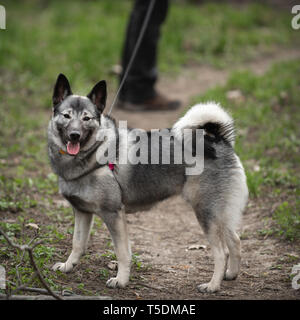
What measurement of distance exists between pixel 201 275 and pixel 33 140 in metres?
2.79

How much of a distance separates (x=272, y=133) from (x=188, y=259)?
2.35 metres

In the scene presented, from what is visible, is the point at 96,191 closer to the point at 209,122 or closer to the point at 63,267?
the point at 63,267

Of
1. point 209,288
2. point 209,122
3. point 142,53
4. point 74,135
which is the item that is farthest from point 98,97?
point 142,53

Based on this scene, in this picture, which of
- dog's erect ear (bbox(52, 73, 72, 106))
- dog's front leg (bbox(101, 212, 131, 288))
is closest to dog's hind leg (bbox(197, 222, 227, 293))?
dog's front leg (bbox(101, 212, 131, 288))

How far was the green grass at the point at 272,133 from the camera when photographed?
13.9 feet

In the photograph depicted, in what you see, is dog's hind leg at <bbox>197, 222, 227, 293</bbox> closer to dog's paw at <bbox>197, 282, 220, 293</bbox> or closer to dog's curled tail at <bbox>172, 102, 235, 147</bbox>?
dog's paw at <bbox>197, 282, 220, 293</bbox>

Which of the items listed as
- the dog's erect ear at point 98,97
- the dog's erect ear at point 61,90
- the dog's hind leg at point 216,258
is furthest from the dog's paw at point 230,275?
the dog's erect ear at point 61,90

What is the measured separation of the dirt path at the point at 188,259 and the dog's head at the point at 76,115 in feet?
2.42

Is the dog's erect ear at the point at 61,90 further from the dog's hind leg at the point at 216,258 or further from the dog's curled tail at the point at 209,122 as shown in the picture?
the dog's hind leg at the point at 216,258

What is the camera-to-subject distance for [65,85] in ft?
10.1

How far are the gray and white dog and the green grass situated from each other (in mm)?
866

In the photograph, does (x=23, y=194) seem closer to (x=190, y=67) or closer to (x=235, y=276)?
(x=235, y=276)

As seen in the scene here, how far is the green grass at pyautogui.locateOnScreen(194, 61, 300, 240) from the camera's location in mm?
4230
